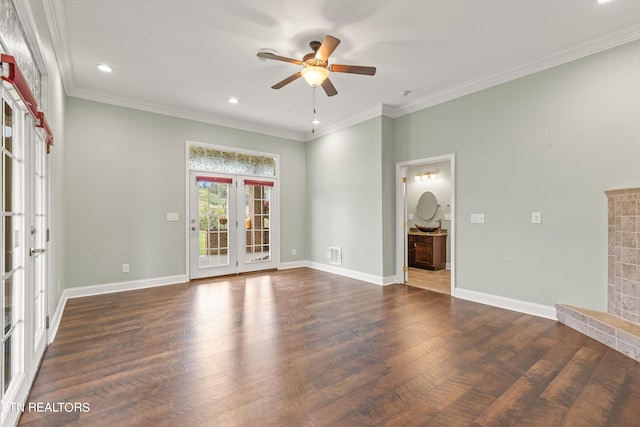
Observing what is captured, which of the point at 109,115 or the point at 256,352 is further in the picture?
the point at 109,115

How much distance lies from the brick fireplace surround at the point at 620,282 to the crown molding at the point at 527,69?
1.50 m

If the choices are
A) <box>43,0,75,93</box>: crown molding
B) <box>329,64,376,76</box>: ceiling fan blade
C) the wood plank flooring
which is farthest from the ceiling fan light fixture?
the wood plank flooring

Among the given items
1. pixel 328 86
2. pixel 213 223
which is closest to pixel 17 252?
pixel 328 86

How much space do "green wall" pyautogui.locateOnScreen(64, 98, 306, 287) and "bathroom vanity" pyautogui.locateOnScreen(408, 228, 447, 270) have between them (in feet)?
14.9

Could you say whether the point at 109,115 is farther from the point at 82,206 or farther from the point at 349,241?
the point at 349,241

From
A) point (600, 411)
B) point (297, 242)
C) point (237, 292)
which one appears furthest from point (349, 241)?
point (600, 411)

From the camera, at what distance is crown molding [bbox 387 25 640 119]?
118 inches

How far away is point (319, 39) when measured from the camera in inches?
124

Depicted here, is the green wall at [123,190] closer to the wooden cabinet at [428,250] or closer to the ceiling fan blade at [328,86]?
the ceiling fan blade at [328,86]

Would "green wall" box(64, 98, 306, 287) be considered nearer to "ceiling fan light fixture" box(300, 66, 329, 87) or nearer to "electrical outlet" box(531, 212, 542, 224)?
"ceiling fan light fixture" box(300, 66, 329, 87)

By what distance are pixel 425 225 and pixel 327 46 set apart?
544 centimetres

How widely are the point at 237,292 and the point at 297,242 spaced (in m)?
2.34

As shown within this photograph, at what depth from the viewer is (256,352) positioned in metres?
2.65

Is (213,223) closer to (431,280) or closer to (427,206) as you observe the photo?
(431,280)
